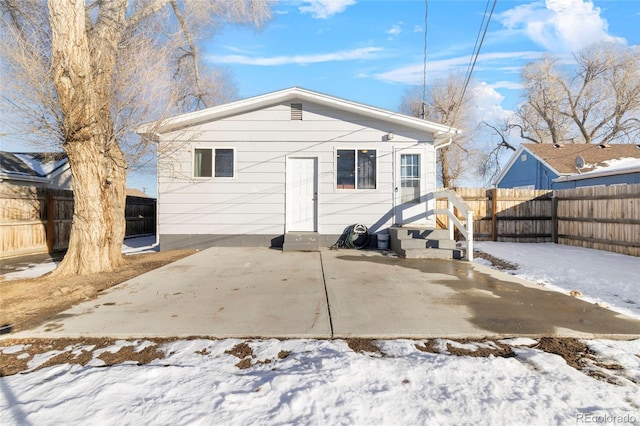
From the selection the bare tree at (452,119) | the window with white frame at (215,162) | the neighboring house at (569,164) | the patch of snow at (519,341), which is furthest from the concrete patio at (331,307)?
the bare tree at (452,119)

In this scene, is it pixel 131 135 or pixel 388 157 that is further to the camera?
pixel 388 157

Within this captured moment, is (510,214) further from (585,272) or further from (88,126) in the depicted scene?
(88,126)

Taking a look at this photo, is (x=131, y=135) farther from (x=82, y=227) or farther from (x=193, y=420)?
(x=193, y=420)

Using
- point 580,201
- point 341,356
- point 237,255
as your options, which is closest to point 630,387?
point 341,356

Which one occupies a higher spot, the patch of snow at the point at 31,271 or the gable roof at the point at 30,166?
the gable roof at the point at 30,166

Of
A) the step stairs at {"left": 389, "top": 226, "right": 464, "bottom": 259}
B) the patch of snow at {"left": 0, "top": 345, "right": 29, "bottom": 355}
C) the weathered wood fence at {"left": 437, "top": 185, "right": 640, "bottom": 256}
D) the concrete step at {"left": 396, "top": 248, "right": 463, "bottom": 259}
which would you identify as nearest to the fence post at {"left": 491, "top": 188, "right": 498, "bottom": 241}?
the weathered wood fence at {"left": 437, "top": 185, "right": 640, "bottom": 256}

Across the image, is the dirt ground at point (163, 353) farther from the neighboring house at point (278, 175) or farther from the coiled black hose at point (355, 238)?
the neighboring house at point (278, 175)

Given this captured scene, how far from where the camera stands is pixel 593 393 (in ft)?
6.66

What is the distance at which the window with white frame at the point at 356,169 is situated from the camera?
8.34 m

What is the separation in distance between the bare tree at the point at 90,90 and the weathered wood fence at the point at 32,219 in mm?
4003

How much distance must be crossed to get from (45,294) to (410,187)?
7913 mm

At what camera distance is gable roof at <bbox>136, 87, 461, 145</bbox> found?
7.90 meters

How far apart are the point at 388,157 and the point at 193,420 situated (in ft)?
24.9

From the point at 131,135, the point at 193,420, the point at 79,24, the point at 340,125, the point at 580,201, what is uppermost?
the point at 79,24
